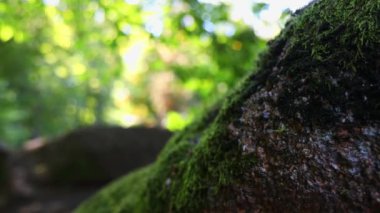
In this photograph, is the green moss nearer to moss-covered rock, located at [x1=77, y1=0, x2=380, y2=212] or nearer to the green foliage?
moss-covered rock, located at [x1=77, y1=0, x2=380, y2=212]

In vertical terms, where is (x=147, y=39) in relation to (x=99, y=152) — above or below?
above

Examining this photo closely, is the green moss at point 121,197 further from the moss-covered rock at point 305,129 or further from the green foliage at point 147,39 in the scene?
the green foliage at point 147,39

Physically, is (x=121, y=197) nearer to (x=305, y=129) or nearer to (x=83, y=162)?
(x=305, y=129)

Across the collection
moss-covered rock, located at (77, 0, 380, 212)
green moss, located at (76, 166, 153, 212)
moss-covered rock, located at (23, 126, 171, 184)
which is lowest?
moss-covered rock, located at (77, 0, 380, 212)

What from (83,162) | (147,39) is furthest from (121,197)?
(83,162)

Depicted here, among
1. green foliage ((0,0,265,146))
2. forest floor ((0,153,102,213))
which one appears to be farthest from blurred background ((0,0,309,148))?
forest floor ((0,153,102,213))

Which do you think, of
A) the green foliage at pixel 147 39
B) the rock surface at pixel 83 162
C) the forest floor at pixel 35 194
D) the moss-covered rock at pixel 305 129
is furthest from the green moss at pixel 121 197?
the rock surface at pixel 83 162

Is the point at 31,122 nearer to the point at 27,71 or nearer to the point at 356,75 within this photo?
the point at 27,71
